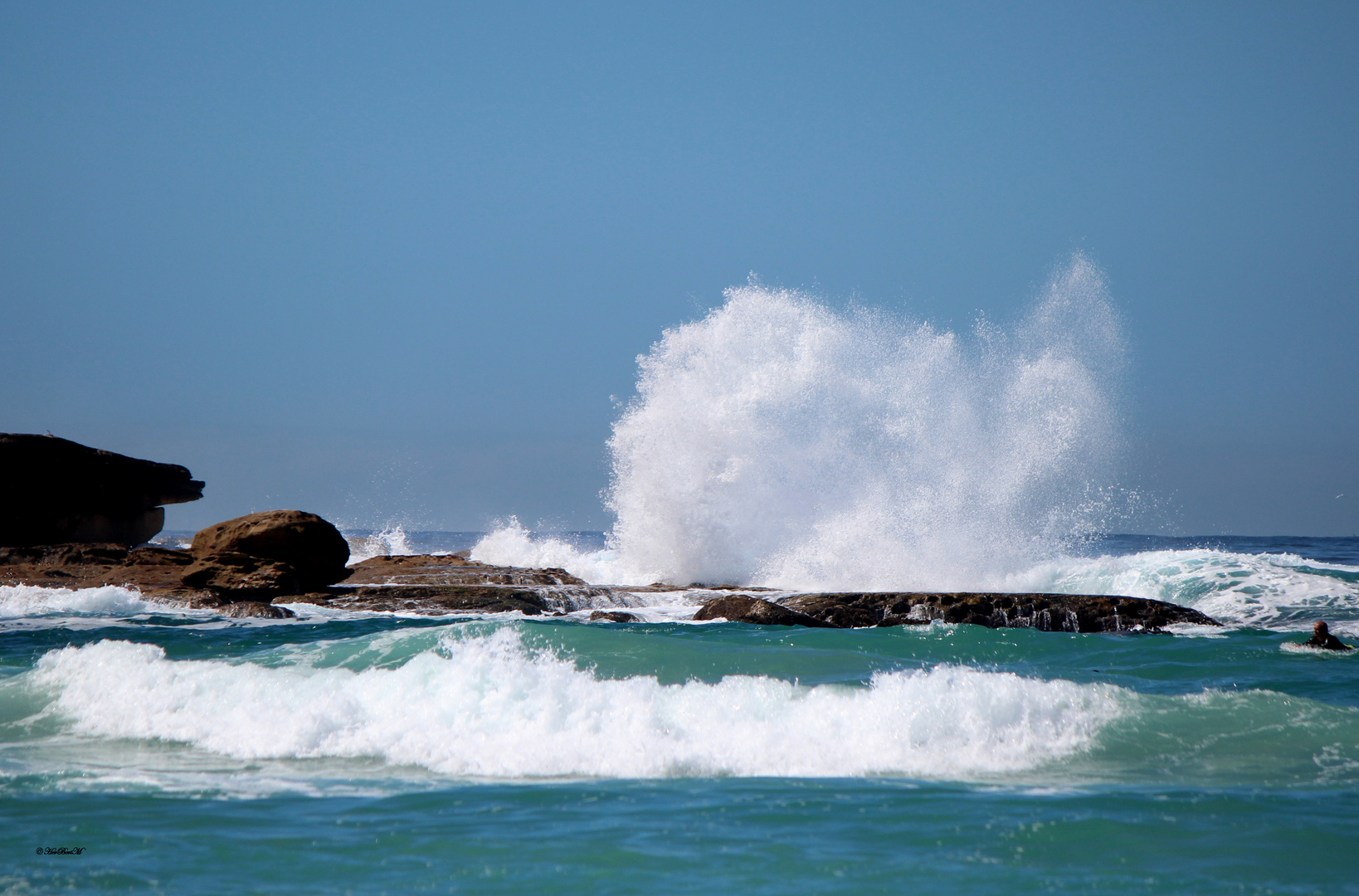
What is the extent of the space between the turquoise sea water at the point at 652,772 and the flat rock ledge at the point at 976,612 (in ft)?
13.0

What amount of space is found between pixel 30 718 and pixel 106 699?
61cm

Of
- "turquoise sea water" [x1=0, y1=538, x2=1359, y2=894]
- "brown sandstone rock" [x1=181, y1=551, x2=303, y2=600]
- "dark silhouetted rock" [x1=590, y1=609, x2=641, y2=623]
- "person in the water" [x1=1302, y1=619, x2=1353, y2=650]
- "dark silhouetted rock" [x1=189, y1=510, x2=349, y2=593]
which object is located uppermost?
"dark silhouetted rock" [x1=189, y1=510, x2=349, y2=593]

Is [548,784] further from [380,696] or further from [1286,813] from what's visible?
[1286,813]

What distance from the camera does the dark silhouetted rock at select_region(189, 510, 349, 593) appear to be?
17828 millimetres

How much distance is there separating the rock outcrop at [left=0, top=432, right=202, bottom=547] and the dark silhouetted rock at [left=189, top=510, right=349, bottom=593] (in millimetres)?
5799

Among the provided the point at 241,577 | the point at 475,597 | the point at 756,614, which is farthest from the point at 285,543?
the point at 756,614

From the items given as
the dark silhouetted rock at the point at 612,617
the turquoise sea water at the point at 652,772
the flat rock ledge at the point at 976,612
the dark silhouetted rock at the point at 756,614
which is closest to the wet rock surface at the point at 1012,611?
the flat rock ledge at the point at 976,612

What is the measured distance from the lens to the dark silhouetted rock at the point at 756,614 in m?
15.1

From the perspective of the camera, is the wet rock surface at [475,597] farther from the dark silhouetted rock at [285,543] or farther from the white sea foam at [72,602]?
the white sea foam at [72,602]

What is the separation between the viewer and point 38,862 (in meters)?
4.52

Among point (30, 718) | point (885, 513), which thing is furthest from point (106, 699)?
point (885, 513)

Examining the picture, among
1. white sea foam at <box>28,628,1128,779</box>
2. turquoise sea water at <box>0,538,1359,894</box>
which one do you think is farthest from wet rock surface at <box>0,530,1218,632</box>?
white sea foam at <box>28,628,1128,779</box>

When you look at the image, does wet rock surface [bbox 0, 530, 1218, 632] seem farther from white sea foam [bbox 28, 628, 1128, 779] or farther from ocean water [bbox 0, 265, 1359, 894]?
white sea foam [bbox 28, 628, 1128, 779]

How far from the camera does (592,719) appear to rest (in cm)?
717
